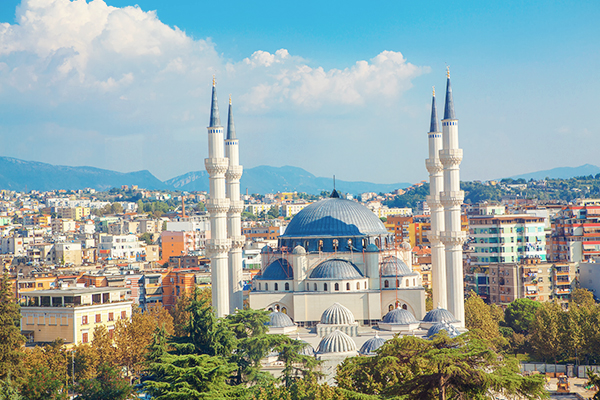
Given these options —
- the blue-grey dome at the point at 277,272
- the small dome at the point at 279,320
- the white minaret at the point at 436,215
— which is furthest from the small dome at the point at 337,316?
the white minaret at the point at 436,215

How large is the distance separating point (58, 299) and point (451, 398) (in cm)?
2511

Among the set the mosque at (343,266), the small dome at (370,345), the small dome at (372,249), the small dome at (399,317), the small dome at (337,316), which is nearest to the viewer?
the small dome at (370,345)

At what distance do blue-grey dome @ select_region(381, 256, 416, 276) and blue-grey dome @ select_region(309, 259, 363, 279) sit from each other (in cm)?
122

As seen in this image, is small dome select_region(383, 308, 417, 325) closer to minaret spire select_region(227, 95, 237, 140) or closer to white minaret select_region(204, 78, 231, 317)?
white minaret select_region(204, 78, 231, 317)

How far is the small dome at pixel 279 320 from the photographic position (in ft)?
113

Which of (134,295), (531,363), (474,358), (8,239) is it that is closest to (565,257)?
(531,363)

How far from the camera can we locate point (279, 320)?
3459 cm

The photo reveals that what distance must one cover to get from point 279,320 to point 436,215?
→ 10.4 metres

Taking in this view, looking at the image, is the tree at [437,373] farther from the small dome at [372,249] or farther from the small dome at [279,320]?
the small dome at [372,249]

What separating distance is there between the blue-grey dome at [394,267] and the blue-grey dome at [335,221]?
74.3 inches

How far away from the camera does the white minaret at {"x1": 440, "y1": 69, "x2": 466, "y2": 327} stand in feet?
119

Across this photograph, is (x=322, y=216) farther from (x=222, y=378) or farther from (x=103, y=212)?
(x=103, y=212)

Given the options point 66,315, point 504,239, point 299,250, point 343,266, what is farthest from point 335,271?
point 504,239

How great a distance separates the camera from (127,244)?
87.2 meters
